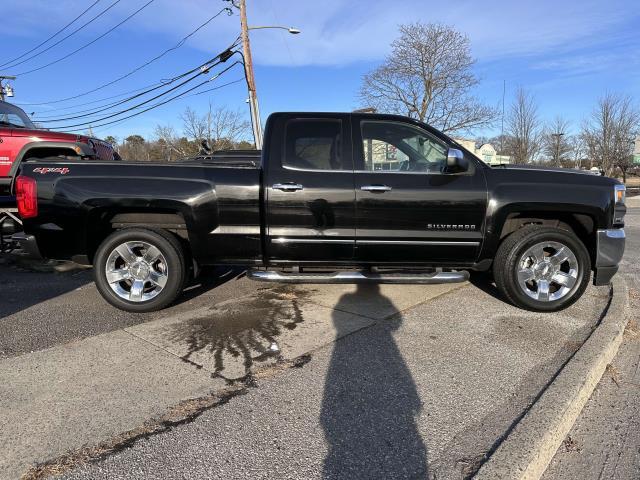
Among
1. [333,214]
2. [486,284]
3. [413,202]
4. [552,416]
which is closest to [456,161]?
[413,202]

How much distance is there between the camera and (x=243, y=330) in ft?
13.2

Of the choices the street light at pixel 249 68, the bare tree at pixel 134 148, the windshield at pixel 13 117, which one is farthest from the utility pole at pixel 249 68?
the bare tree at pixel 134 148

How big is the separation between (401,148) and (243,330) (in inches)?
93.2

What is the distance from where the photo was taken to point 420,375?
319 cm

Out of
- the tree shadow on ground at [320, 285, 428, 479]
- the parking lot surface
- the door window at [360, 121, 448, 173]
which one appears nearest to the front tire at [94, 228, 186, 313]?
the parking lot surface

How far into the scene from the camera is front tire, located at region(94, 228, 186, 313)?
14.4ft

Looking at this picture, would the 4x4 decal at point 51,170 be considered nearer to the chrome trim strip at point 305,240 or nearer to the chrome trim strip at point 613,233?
the chrome trim strip at point 305,240

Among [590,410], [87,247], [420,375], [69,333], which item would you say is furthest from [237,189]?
[590,410]

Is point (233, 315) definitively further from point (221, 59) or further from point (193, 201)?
point (221, 59)

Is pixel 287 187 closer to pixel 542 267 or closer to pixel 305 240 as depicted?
pixel 305 240

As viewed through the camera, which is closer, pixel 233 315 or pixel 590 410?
pixel 590 410

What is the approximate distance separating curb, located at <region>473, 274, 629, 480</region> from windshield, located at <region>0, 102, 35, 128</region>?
8.60 meters

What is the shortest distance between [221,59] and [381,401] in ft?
63.5

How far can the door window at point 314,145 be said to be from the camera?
14.5 feet
